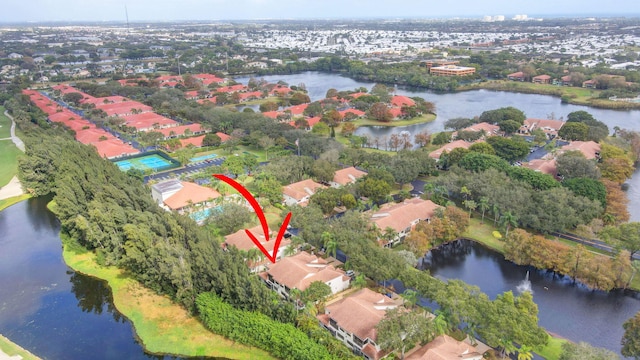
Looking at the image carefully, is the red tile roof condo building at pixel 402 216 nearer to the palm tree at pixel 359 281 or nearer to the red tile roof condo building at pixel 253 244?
the palm tree at pixel 359 281

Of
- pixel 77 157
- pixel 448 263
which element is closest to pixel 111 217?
→ pixel 77 157

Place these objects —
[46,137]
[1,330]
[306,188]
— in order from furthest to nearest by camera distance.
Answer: [46,137]
[306,188]
[1,330]

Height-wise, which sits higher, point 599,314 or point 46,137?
point 46,137

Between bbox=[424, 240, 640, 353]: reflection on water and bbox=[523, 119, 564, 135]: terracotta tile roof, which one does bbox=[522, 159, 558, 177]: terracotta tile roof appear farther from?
bbox=[523, 119, 564, 135]: terracotta tile roof

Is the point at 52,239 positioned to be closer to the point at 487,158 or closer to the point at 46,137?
the point at 46,137

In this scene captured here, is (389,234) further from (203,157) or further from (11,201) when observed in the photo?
(11,201)

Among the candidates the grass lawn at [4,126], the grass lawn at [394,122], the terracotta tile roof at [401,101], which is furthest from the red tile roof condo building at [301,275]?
the grass lawn at [4,126]
